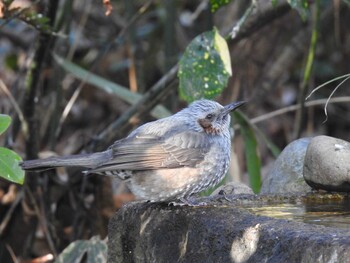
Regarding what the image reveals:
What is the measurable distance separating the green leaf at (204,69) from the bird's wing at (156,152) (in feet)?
2.16

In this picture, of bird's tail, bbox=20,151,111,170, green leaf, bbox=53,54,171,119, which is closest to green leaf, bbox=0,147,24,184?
bird's tail, bbox=20,151,111,170

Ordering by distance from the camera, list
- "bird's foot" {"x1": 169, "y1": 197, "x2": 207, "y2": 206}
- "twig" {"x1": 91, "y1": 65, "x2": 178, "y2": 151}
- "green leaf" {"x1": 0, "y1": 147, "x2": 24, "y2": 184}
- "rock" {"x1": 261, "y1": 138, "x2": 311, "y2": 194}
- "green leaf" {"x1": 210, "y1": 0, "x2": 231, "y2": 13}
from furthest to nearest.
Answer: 1. "twig" {"x1": 91, "y1": 65, "x2": 178, "y2": 151}
2. "green leaf" {"x1": 210, "y1": 0, "x2": 231, "y2": 13}
3. "rock" {"x1": 261, "y1": 138, "x2": 311, "y2": 194}
4. "bird's foot" {"x1": 169, "y1": 197, "x2": 207, "y2": 206}
5. "green leaf" {"x1": 0, "y1": 147, "x2": 24, "y2": 184}

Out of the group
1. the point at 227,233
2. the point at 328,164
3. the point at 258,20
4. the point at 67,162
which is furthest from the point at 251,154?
the point at 227,233

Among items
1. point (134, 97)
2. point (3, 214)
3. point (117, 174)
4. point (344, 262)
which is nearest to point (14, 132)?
point (3, 214)

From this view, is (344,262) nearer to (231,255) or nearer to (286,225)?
(286,225)

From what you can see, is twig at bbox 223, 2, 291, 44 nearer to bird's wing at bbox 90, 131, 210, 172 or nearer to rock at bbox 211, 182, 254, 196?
rock at bbox 211, 182, 254, 196

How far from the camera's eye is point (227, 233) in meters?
3.71

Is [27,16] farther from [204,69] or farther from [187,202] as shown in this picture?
[187,202]

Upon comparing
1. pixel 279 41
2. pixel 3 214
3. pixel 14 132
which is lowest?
pixel 3 214

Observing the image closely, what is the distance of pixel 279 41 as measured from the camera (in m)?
9.38

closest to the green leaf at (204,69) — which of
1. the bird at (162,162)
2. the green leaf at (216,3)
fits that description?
the green leaf at (216,3)

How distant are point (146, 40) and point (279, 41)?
6.60ft

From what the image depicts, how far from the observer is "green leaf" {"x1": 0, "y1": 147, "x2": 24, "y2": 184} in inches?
158

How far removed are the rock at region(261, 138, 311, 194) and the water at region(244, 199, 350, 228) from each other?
1.74 ft
